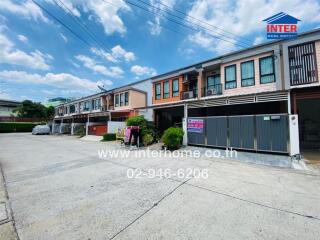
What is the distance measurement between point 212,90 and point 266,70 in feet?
14.9

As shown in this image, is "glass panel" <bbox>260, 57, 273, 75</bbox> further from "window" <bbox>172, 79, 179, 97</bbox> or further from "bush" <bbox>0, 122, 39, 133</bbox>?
"bush" <bbox>0, 122, 39, 133</bbox>

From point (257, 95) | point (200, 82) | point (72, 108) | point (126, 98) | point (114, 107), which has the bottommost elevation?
point (257, 95)

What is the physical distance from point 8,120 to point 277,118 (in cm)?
5558

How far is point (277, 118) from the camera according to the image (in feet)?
28.3

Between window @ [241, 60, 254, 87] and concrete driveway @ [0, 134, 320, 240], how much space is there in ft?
28.8

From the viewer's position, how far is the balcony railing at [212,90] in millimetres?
15688

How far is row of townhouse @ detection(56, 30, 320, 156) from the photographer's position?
9484 millimetres

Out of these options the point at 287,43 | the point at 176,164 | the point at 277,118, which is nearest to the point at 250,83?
the point at 287,43

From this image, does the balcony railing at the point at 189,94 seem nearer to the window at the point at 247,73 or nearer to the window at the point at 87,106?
the window at the point at 247,73

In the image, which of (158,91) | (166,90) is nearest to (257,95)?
(166,90)

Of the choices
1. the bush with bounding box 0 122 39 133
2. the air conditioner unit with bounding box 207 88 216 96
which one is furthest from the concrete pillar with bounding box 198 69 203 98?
the bush with bounding box 0 122 39 133

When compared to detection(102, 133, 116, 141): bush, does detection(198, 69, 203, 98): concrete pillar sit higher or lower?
higher

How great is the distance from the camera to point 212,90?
53.5ft

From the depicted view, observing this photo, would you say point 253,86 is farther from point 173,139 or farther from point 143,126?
point 143,126
